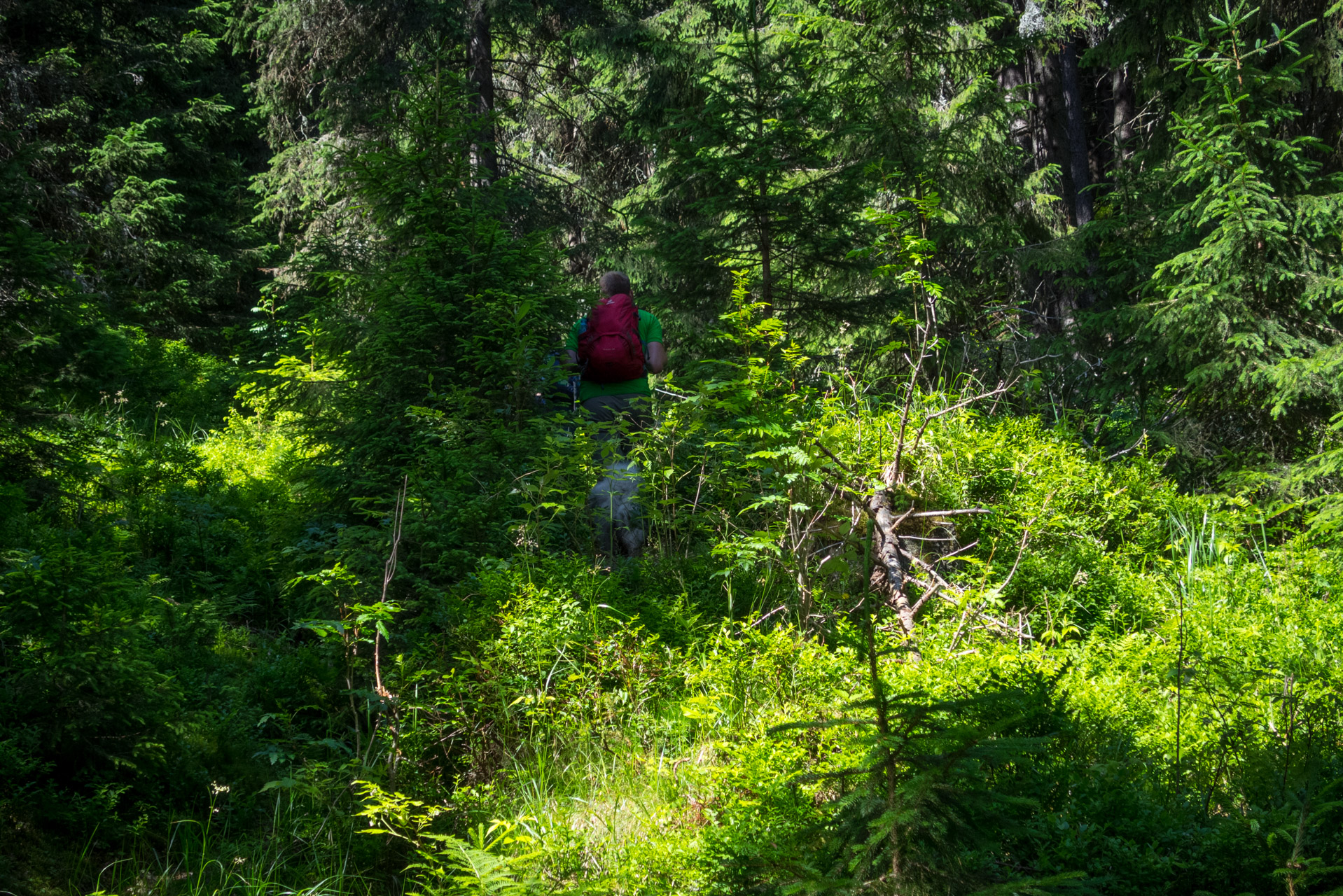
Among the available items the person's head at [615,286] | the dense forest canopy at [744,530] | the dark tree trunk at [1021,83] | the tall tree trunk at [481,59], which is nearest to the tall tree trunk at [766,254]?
the dense forest canopy at [744,530]

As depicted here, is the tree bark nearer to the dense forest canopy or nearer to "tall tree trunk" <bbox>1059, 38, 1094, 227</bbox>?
the dense forest canopy

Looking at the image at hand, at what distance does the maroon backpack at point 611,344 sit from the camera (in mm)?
6688

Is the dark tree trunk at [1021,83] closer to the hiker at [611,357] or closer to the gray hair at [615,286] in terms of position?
the gray hair at [615,286]

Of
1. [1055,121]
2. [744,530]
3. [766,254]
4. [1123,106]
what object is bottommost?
[744,530]

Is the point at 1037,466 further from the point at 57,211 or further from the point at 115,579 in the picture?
the point at 57,211

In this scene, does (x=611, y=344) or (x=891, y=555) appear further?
(x=611, y=344)

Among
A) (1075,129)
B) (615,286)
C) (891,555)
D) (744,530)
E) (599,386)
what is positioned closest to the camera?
(891,555)

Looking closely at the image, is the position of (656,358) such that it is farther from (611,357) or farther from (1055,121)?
(1055,121)

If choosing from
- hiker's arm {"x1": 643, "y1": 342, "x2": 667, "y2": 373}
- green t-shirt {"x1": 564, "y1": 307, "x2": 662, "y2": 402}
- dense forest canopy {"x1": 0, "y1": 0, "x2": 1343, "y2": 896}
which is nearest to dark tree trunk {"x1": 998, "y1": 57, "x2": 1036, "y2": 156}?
dense forest canopy {"x1": 0, "y1": 0, "x2": 1343, "y2": 896}

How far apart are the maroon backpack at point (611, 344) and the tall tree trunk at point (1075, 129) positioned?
11504 millimetres

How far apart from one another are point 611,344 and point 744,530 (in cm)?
211

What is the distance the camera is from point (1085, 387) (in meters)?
8.20

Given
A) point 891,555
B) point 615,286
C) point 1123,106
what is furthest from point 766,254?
point 1123,106

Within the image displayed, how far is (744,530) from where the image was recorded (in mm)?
5246
